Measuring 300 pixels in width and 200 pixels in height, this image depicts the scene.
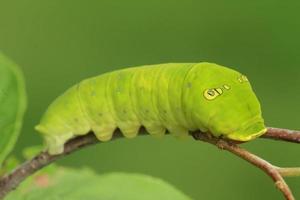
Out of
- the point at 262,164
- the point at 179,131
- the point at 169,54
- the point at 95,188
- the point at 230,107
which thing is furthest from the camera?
the point at 169,54

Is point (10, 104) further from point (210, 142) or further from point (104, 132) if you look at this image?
point (210, 142)

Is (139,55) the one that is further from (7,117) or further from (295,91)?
(7,117)

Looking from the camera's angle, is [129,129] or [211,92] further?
[129,129]

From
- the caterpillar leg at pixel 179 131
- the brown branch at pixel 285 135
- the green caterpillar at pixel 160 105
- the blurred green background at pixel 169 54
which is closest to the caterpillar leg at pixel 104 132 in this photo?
the green caterpillar at pixel 160 105

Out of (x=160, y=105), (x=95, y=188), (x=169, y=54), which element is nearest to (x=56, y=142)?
(x=160, y=105)

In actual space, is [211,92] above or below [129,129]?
above

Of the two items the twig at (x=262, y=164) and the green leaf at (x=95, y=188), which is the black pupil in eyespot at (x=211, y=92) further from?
the green leaf at (x=95, y=188)

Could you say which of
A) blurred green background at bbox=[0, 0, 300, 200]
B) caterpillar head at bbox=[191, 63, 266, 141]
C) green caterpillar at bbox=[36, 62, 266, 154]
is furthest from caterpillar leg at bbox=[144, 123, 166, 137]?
blurred green background at bbox=[0, 0, 300, 200]
